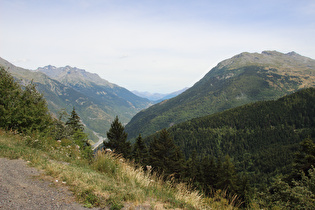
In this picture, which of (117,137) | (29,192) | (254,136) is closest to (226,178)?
(117,137)

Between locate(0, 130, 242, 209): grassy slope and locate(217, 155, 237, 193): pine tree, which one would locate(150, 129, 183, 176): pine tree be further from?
locate(0, 130, 242, 209): grassy slope

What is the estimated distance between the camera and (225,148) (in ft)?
578

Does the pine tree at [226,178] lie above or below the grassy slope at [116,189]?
below

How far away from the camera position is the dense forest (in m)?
14.1

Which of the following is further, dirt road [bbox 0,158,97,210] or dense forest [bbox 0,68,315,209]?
dense forest [bbox 0,68,315,209]

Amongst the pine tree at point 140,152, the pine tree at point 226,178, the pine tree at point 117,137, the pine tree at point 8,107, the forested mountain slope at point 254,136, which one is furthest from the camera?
the forested mountain slope at point 254,136

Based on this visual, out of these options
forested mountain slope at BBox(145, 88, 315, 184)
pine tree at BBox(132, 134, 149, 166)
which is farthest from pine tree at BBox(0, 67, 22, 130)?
forested mountain slope at BBox(145, 88, 315, 184)

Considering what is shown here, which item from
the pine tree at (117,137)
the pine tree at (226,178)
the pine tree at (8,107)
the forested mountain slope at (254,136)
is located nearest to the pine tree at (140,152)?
the pine tree at (117,137)

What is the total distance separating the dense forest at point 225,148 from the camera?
46.2 ft

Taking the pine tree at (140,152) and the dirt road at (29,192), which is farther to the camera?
the pine tree at (140,152)

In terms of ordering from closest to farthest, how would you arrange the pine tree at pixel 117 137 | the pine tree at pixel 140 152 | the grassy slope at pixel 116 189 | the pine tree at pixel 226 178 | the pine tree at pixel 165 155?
1. the grassy slope at pixel 116 189
2. the pine tree at pixel 165 155
3. the pine tree at pixel 117 137
4. the pine tree at pixel 140 152
5. the pine tree at pixel 226 178

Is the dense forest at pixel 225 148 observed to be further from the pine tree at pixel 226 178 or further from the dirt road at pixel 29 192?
the dirt road at pixel 29 192

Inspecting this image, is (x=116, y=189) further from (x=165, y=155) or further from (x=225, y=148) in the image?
(x=225, y=148)

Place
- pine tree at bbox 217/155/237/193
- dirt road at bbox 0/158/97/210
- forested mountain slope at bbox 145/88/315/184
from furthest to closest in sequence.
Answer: forested mountain slope at bbox 145/88/315/184, pine tree at bbox 217/155/237/193, dirt road at bbox 0/158/97/210
